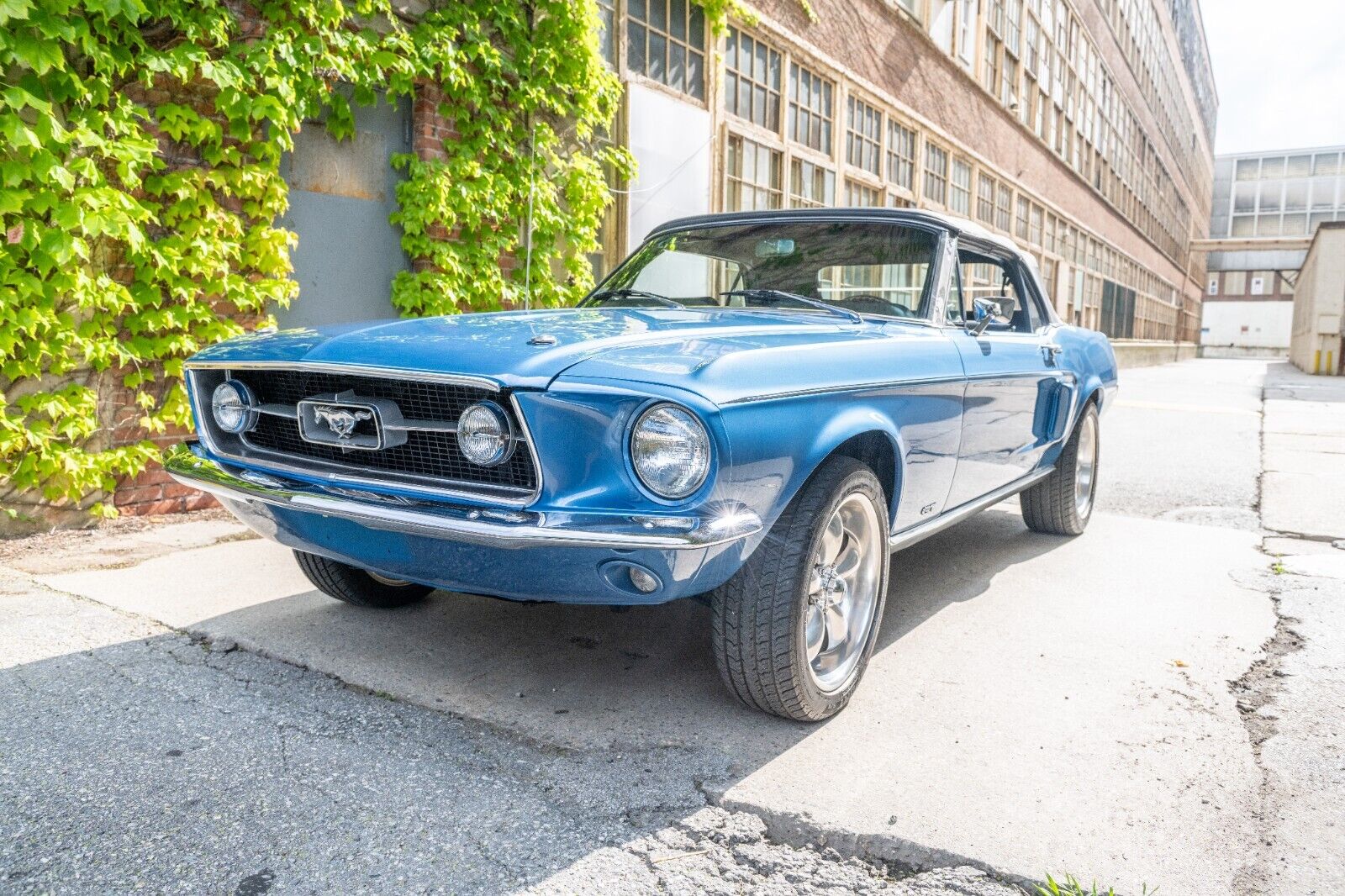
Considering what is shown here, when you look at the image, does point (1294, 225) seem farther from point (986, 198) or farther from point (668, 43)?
point (668, 43)

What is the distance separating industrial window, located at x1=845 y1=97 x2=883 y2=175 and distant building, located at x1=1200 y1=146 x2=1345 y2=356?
56.7 meters

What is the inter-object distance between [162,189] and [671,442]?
3.71m

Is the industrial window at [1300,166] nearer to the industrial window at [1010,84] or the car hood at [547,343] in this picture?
the industrial window at [1010,84]

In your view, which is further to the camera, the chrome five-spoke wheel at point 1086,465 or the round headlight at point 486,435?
the chrome five-spoke wheel at point 1086,465

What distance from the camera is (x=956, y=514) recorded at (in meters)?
3.44

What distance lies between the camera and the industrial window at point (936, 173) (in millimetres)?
14766

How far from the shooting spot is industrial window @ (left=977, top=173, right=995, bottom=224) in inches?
675

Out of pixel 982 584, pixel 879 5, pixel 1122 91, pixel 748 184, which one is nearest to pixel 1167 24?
pixel 1122 91

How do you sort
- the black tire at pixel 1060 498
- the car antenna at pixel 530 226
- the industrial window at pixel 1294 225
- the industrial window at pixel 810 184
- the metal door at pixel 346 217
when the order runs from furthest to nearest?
1. the industrial window at pixel 1294 225
2. the industrial window at pixel 810 184
3. the car antenna at pixel 530 226
4. the metal door at pixel 346 217
5. the black tire at pixel 1060 498

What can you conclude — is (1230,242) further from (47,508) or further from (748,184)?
(47,508)

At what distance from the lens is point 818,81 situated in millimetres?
11156

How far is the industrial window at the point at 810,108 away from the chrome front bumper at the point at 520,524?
9160mm

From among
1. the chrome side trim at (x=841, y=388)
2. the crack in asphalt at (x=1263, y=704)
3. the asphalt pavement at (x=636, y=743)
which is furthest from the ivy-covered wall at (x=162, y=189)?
the crack in asphalt at (x=1263, y=704)

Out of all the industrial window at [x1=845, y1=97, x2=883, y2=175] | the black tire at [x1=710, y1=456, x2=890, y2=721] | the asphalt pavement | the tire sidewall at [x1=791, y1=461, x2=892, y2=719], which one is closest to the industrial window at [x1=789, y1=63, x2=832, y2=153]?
the industrial window at [x1=845, y1=97, x2=883, y2=175]
